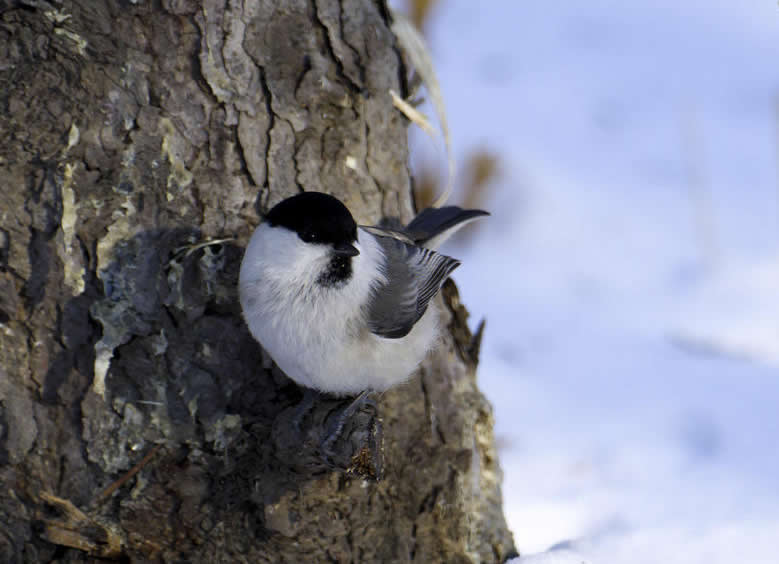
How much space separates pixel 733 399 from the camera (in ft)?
10.4

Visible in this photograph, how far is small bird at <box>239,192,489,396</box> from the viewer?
1.70 meters

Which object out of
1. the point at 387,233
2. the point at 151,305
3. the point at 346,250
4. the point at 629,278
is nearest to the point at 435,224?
the point at 387,233

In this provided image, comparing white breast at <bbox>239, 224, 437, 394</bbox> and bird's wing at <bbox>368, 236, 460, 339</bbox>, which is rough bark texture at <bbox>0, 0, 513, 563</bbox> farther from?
bird's wing at <bbox>368, 236, 460, 339</bbox>

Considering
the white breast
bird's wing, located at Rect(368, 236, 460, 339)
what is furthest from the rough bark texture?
bird's wing, located at Rect(368, 236, 460, 339)

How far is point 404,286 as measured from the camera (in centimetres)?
198

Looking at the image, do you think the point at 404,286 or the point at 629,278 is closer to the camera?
the point at 404,286

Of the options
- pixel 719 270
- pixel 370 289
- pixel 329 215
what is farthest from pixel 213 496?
pixel 719 270

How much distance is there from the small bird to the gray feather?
0.31 m

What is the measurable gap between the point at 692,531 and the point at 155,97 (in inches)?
81.1

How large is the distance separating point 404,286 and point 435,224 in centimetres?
31

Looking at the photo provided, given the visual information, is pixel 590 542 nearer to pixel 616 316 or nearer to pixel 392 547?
pixel 392 547

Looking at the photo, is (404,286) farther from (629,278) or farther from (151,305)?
(629,278)

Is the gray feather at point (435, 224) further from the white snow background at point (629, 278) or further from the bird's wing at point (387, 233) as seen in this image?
the white snow background at point (629, 278)

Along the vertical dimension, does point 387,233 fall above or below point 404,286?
above
